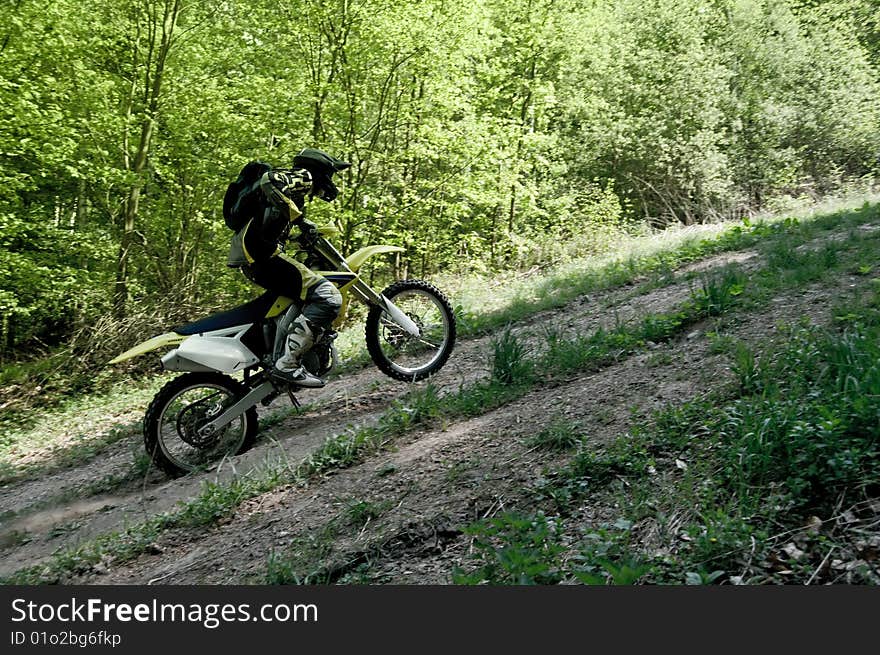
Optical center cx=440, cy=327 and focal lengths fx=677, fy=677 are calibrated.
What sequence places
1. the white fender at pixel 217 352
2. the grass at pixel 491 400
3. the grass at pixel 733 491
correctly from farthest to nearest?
the white fender at pixel 217 352 < the grass at pixel 491 400 < the grass at pixel 733 491

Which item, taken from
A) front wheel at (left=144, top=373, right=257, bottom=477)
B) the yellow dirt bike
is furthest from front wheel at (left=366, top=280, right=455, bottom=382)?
front wheel at (left=144, top=373, right=257, bottom=477)

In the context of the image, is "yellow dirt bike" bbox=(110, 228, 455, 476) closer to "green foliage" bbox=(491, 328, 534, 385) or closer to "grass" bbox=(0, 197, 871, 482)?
"green foliage" bbox=(491, 328, 534, 385)

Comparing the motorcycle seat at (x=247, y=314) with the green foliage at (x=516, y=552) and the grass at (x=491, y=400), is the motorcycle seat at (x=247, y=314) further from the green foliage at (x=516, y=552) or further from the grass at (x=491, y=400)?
the green foliage at (x=516, y=552)

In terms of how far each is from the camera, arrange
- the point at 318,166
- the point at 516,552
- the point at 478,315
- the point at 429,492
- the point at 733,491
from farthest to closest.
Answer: the point at 478,315, the point at 318,166, the point at 429,492, the point at 733,491, the point at 516,552

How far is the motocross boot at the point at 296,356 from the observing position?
5109 millimetres

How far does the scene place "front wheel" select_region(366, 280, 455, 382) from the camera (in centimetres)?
594

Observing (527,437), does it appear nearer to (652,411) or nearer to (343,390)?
(652,411)

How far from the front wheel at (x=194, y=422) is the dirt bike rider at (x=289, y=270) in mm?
470

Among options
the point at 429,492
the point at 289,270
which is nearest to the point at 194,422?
the point at 289,270

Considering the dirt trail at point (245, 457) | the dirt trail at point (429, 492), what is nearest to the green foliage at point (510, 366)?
the dirt trail at point (429, 492)

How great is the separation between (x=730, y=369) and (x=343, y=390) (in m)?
3.56

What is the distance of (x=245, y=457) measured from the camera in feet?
16.9

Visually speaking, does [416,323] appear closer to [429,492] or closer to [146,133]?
[429,492]

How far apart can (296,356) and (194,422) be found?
906mm
